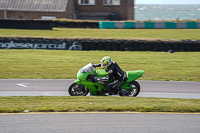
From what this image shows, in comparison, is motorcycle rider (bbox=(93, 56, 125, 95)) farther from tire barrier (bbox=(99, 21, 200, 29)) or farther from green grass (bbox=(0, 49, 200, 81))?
tire barrier (bbox=(99, 21, 200, 29))

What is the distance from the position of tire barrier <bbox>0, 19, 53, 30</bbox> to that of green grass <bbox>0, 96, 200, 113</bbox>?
21.5 m

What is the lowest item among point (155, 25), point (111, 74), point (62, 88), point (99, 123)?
point (62, 88)

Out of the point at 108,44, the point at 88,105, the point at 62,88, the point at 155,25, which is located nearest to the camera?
the point at 88,105

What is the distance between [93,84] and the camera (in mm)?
10641

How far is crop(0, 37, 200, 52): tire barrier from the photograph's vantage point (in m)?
23.0

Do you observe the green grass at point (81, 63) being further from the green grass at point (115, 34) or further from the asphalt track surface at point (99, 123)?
the asphalt track surface at point (99, 123)

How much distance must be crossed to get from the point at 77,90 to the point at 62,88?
64.9 inches

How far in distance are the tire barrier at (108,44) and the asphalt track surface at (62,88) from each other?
9420 millimetres

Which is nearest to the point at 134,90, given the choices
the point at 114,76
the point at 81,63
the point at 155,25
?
the point at 114,76

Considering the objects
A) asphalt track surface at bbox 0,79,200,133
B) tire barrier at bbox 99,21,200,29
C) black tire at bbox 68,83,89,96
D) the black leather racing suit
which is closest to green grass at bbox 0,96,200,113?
asphalt track surface at bbox 0,79,200,133

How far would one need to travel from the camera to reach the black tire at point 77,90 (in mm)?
10656

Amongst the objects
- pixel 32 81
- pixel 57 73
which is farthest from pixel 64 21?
pixel 32 81

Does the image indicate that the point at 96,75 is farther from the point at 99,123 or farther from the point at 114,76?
the point at 99,123

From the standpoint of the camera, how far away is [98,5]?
4797 cm
